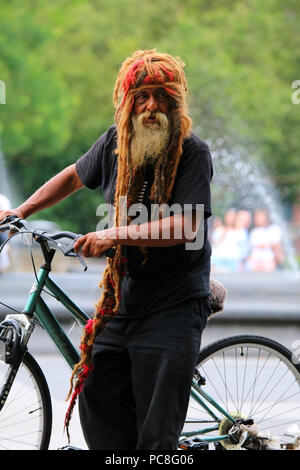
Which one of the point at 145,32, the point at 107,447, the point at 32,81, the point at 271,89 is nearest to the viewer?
the point at 107,447

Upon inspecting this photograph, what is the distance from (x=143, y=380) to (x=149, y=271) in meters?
0.40

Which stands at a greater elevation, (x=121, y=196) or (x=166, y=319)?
(x=121, y=196)

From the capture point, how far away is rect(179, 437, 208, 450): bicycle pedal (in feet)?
10.9

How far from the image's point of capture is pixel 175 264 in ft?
9.80

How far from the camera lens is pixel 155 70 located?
292 cm

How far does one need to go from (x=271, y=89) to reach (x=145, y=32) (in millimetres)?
5406

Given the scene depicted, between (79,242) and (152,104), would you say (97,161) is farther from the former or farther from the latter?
(79,242)

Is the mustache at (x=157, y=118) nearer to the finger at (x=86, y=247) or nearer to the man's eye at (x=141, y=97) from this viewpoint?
the man's eye at (x=141, y=97)

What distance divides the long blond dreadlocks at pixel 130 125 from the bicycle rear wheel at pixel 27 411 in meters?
0.38

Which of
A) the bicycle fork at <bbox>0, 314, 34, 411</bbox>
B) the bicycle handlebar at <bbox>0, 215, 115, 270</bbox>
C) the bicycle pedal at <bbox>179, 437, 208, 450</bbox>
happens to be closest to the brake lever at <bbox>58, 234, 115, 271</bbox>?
the bicycle handlebar at <bbox>0, 215, 115, 270</bbox>

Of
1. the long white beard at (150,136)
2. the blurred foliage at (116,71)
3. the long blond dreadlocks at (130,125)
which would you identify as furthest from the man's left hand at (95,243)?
the blurred foliage at (116,71)

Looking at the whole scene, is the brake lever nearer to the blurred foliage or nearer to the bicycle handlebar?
the bicycle handlebar
